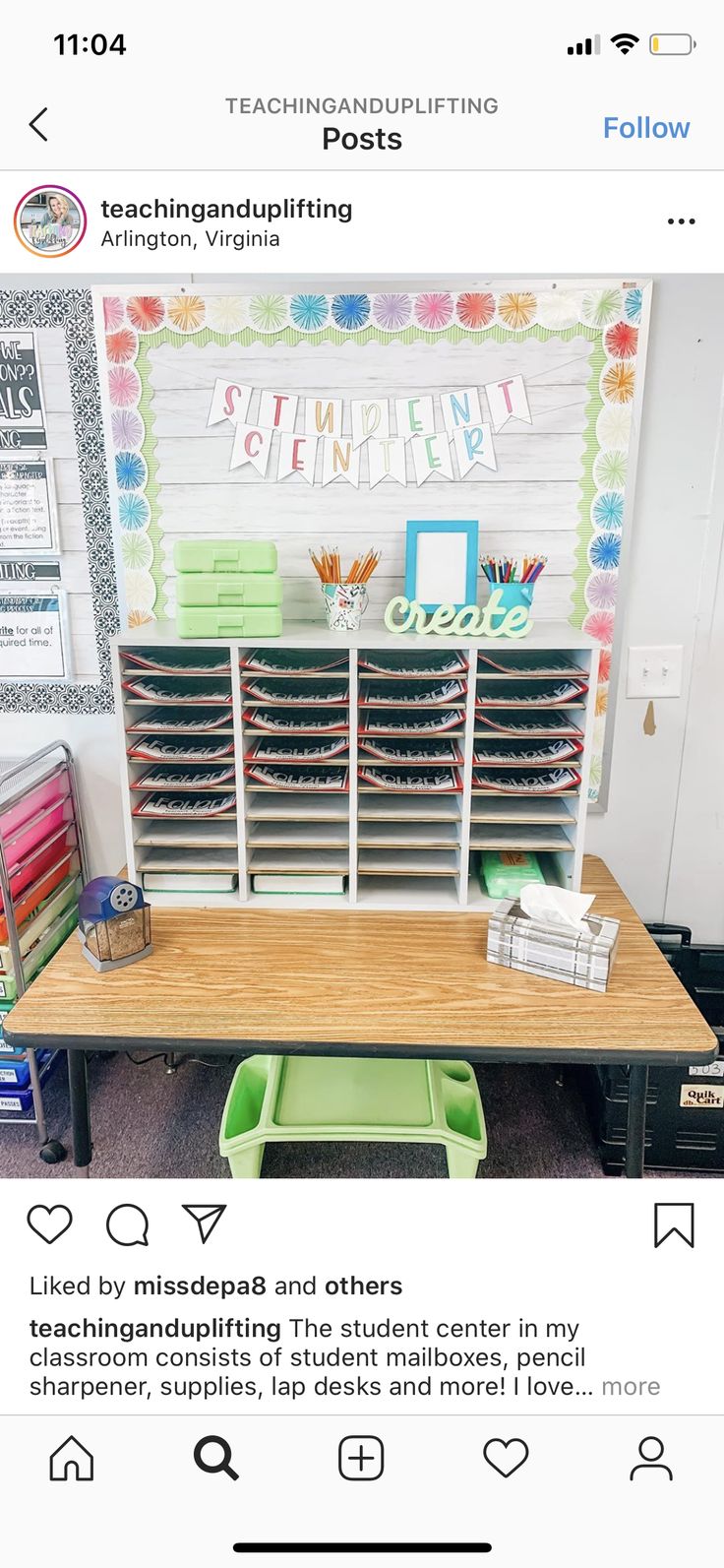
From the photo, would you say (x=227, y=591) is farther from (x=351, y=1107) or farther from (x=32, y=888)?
(x=351, y=1107)

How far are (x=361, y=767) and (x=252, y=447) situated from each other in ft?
2.24

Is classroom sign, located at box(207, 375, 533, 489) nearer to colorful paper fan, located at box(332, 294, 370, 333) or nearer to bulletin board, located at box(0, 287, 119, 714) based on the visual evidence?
colorful paper fan, located at box(332, 294, 370, 333)

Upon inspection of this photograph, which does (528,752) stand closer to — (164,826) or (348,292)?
(164,826)

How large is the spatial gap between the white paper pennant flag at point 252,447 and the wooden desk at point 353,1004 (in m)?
0.92

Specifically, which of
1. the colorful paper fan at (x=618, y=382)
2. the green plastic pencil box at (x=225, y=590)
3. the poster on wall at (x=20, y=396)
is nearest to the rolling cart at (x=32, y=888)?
the green plastic pencil box at (x=225, y=590)

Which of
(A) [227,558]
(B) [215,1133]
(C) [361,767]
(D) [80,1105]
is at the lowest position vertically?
(B) [215,1133]

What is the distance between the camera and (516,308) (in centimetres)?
176

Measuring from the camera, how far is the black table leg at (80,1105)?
1.55 m

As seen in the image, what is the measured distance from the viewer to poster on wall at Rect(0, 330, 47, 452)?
1832 millimetres

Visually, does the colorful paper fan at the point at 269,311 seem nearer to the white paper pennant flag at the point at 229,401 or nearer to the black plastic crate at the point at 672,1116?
the white paper pennant flag at the point at 229,401

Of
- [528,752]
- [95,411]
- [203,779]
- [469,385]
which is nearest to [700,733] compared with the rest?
[528,752]
